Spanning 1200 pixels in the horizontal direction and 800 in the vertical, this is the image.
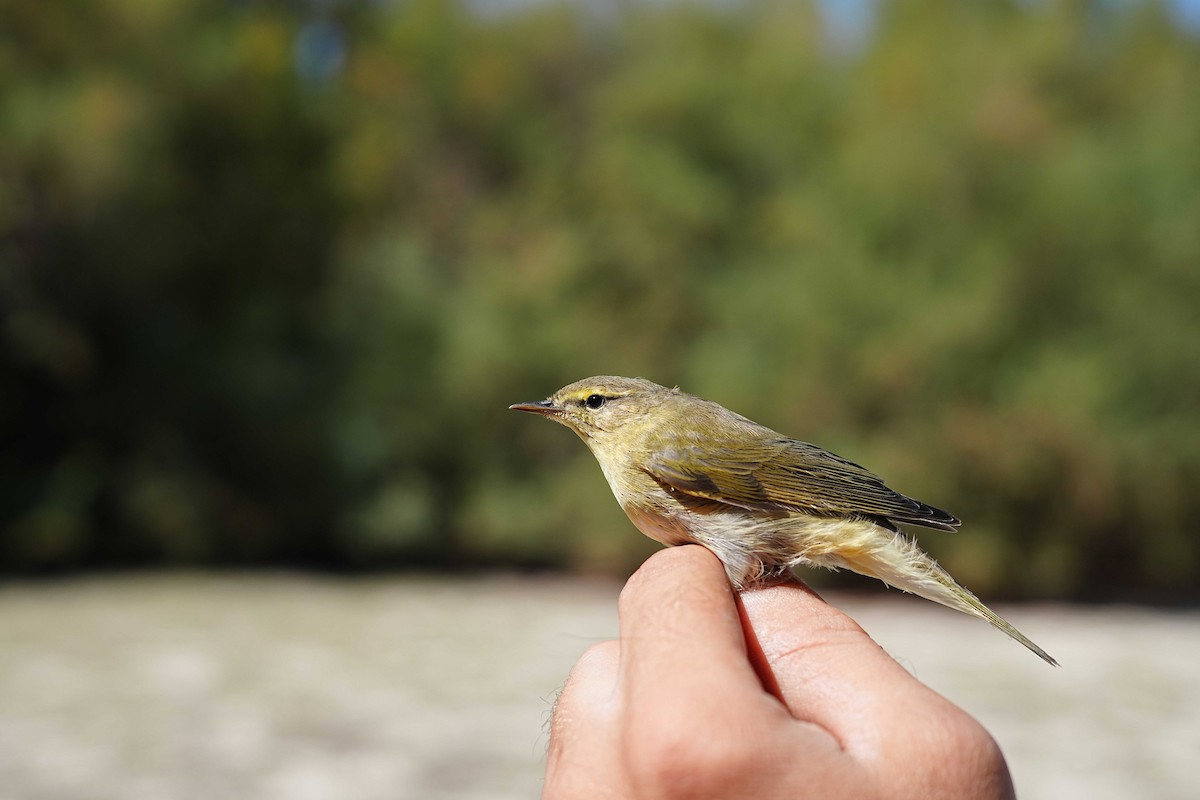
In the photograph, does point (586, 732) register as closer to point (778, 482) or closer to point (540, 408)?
point (778, 482)

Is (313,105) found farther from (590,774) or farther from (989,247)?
(590,774)

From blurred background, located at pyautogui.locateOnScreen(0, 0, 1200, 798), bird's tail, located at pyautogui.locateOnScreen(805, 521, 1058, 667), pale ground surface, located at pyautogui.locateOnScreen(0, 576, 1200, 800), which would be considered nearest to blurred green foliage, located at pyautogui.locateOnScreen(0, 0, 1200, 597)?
blurred background, located at pyautogui.locateOnScreen(0, 0, 1200, 798)

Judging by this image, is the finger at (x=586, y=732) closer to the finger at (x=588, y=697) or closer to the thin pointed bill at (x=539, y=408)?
the finger at (x=588, y=697)

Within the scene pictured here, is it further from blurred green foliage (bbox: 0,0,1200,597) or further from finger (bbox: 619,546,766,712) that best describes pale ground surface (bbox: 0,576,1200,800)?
finger (bbox: 619,546,766,712)

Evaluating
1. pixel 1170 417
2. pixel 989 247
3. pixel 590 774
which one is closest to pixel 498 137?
pixel 989 247

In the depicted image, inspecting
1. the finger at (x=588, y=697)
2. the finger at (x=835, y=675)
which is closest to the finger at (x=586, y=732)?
the finger at (x=588, y=697)

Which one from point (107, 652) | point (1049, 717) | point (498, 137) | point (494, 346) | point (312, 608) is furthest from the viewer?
point (498, 137)
